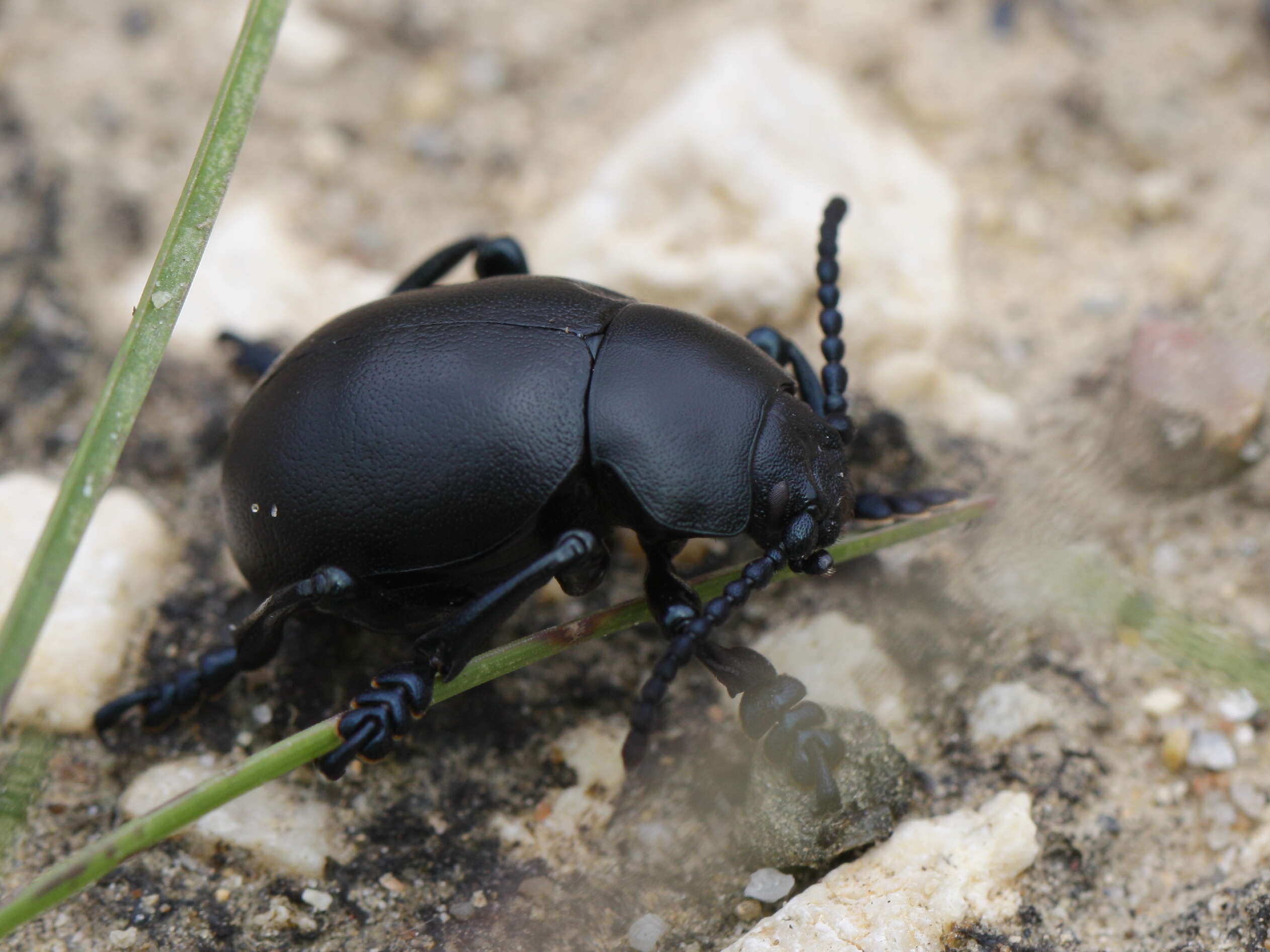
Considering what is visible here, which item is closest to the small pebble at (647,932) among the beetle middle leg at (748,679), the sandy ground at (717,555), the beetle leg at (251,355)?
the sandy ground at (717,555)

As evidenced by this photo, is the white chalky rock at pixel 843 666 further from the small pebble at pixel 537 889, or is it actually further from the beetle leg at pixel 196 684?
the beetle leg at pixel 196 684

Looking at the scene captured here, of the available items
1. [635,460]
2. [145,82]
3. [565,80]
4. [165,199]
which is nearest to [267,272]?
[165,199]

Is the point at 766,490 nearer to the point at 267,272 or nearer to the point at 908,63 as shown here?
the point at 267,272

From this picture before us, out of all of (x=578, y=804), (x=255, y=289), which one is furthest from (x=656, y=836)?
(x=255, y=289)

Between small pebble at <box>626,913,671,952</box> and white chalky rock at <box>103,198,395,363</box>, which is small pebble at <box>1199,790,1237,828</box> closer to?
small pebble at <box>626,913,671,952</box>

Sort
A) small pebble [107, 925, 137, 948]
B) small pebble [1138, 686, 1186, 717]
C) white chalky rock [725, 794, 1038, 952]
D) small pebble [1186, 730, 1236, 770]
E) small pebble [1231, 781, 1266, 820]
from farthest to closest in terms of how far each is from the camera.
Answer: small pebble [1138, 686, 1186, 717], small pebble [1186, 730, 1236, 770], small pebble [1231, 781, 1266, 820], small pebble [107, 925, 137, 948], white chalky rock [725, 794, 1038, 952]

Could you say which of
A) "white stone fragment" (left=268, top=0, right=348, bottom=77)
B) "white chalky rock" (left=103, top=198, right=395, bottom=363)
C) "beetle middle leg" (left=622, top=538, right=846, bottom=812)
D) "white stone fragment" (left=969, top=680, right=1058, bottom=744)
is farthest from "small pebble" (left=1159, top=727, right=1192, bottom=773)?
"white stone fragment" (left=268, top=0, right=348, bottom=77)
